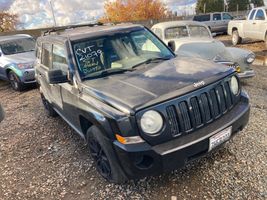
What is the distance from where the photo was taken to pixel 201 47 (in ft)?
22.9

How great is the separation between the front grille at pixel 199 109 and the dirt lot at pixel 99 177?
2.40 feet

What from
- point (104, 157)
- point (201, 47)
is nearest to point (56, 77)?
point (104, 157)

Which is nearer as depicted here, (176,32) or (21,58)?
(176,32)

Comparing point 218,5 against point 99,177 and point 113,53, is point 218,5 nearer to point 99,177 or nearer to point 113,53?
point 113,53

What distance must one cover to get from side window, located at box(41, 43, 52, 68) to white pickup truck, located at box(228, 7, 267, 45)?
987 cm

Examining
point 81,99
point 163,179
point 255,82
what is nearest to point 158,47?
point 81,99

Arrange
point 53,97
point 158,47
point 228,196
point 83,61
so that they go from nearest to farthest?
point 228,196
point 83,61
point 158,47
point 53,97

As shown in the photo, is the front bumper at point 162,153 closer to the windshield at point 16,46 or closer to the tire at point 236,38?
the windshield at point 16,46

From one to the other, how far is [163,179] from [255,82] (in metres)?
4.66

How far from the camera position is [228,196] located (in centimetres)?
283

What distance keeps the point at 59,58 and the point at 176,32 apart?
16.1 feet

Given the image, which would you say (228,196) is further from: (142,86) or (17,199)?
(17,199)

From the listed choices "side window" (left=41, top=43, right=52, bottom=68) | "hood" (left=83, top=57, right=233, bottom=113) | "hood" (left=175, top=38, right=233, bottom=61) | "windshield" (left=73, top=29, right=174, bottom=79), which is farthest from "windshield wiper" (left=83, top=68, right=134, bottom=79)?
"hood" (left=175, top=38, right=233, bottom=61)

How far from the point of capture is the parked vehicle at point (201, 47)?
20.4 ft
